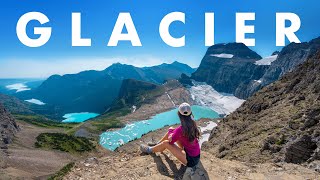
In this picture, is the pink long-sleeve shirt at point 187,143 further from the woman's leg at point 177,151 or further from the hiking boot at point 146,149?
the hiking boot at point 146,149

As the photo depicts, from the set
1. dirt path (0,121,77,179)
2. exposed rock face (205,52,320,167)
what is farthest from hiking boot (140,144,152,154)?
dirt path (0,121,77,179)

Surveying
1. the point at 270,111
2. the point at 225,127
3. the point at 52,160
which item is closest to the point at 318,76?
the point at 270,111

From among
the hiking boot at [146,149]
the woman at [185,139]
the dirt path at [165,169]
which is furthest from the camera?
the hiking boot at [146,149]

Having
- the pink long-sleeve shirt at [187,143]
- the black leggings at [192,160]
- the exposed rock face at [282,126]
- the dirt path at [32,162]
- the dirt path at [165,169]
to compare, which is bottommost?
the dirt path at [32,162]

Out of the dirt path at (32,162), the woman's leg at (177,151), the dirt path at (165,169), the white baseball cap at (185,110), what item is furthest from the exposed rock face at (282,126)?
the dirt path at (32,162)

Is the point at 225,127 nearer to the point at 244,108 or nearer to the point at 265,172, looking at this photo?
the point at 244,108

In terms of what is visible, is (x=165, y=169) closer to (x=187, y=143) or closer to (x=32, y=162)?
(x=187, y=143)

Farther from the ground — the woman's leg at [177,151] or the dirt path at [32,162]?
the woman's leg at [177,151]
